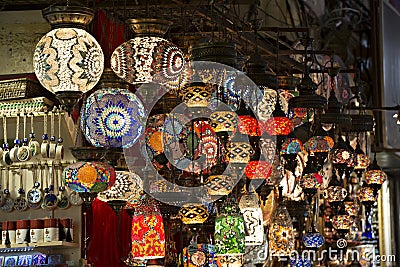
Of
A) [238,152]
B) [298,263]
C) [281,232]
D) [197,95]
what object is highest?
[197,95]

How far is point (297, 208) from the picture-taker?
667 cm

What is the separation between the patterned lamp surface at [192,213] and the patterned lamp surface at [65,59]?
1.58 metres

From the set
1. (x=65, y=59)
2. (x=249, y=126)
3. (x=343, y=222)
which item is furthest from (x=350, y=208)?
(x=65, y=59)

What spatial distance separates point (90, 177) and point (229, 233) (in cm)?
98

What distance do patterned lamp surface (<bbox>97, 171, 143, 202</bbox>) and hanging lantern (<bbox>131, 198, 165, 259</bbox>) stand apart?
0.45 ft

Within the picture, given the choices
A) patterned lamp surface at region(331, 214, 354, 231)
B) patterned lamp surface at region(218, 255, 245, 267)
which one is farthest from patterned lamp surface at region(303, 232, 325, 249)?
patterned lamp surface at region(218, 255, 245, 267)

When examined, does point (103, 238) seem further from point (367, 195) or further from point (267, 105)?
point (367, 195)

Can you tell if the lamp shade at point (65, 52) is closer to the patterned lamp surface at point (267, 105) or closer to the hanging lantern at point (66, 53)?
the hanging lantern at point (66, 53)

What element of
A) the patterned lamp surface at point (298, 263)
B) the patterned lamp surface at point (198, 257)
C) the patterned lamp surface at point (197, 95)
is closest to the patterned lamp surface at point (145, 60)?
the patterned lamp surface at point (197, 95)

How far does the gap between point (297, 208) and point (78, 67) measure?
3.03m

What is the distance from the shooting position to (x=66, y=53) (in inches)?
157

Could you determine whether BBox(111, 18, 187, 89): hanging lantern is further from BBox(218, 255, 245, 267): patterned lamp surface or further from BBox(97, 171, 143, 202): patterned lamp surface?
BBox(218, 255, 245, 267): patterned lamp surface

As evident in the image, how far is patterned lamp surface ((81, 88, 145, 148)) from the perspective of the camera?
4617 mm

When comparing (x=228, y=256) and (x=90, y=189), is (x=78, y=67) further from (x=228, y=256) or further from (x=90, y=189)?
(x=228, y=256)
